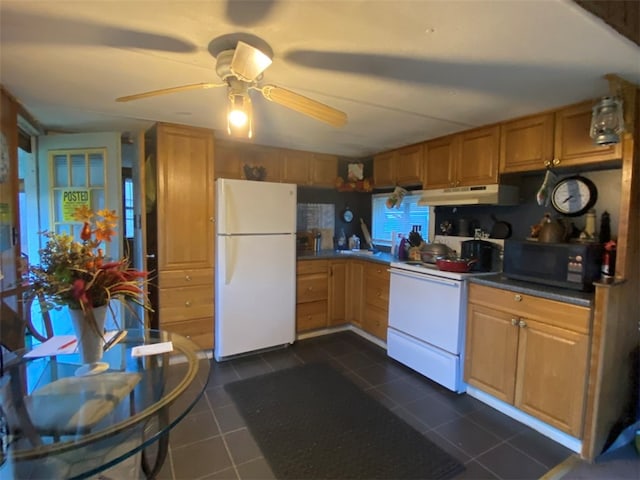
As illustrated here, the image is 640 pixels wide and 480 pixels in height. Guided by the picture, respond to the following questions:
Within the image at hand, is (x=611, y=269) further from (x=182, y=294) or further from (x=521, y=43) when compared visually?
(x=182, y=294)

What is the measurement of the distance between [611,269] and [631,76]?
41.9 inches

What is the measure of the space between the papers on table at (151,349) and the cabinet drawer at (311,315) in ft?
5.89

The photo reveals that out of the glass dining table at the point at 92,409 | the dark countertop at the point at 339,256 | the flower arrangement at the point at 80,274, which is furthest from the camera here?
the dark countertop at the point at 339,256

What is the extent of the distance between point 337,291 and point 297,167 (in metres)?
1.46

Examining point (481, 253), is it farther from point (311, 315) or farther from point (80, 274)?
point (80, 274)

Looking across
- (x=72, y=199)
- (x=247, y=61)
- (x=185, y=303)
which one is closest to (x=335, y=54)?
(x=247, y=61)

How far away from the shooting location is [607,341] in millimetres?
1784

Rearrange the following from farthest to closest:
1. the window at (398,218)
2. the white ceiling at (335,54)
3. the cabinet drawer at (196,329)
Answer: the window at (398,218)
the cabinet drawer at (196,329)
the white ceiling at (335,54)

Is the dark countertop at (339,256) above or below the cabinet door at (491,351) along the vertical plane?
above

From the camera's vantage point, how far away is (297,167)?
11.9 feet

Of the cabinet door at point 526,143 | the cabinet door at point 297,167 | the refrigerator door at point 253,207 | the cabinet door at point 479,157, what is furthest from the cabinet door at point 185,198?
the cabinet door at point 526,143

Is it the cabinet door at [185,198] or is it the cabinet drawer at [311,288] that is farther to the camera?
the cabinet drawer at [311,288]

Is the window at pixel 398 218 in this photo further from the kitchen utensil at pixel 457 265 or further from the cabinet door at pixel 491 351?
the cabinet door at pixel 491 351

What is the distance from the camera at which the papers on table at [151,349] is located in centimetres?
162
